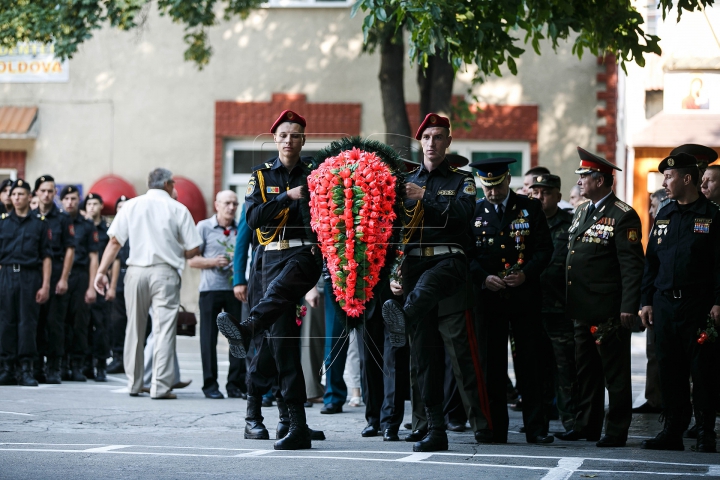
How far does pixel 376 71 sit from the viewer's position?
80.7 feet

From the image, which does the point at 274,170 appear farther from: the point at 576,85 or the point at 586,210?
the point at 576,85

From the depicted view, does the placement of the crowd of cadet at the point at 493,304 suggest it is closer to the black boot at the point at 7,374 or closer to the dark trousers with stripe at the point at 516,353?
A: the dark trousers with stripe at the point at 516,353

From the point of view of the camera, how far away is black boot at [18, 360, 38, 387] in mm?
13031

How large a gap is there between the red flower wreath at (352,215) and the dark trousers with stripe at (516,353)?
4.45ft

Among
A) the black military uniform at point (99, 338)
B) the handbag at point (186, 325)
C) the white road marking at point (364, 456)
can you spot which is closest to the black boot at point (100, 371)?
the black military uniform at point (99, 338)

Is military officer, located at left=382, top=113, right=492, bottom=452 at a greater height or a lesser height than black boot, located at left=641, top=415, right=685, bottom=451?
greater

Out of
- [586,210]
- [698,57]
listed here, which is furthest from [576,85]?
[586,210]

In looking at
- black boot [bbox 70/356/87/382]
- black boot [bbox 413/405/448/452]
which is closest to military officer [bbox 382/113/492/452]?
black boot [bbox 413/405/448/452]

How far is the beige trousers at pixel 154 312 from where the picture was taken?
39.7ft

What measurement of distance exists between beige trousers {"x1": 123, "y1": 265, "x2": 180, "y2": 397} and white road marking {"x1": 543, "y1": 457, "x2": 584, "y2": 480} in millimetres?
5356

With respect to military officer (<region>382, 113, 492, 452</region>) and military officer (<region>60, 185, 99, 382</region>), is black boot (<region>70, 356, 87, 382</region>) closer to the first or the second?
military officer (<region>60, 185, 99, 382</region>)

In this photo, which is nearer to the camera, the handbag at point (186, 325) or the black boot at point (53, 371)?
the handbag at point (186, 325)

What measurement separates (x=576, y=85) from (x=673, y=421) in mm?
16225

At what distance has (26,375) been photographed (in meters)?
13.1
